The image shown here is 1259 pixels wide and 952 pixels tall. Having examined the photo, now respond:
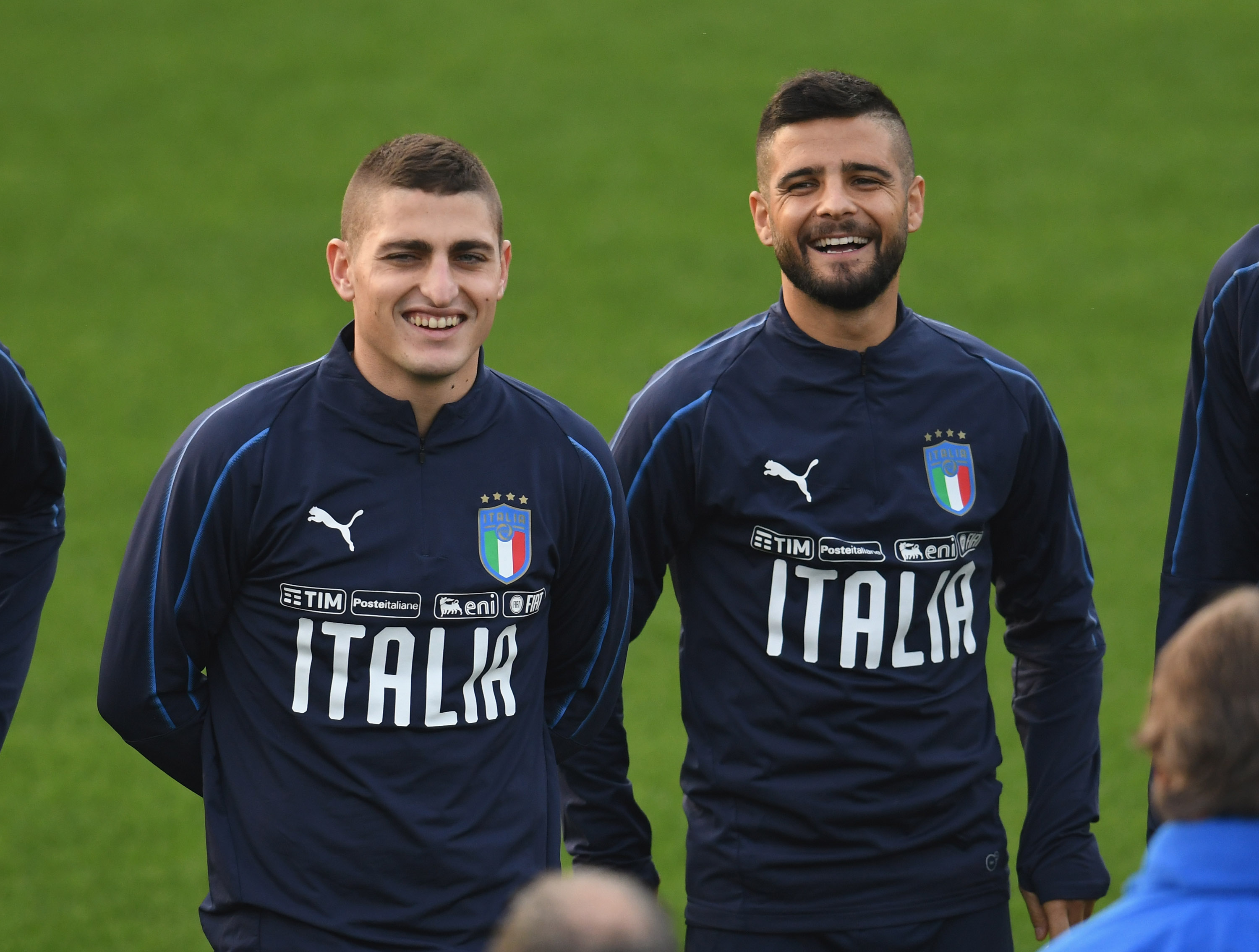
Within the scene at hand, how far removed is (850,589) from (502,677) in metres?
0.68

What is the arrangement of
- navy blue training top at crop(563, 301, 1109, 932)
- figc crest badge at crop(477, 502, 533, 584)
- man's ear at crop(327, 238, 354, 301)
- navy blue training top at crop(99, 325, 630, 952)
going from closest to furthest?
navy blue training top at crop(99, 325, 630, 952)
figc crest badge at crop(477, 502, 533, 584)
man's ear at crop(327, 238, 354, 301)
navy blue training top at crop(563, 301, 1109, 932)

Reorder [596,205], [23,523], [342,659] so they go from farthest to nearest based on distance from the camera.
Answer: [596,205]
[23,523]
[342,659]

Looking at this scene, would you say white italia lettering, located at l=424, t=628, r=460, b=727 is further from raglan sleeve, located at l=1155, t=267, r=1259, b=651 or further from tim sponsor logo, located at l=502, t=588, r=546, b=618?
raglan sleeve, located at l=1155, t=267, r=1259, b=651

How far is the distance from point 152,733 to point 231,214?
12.4 meters

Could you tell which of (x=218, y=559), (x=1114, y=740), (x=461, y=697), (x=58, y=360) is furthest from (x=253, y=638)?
(x=58, y=360)

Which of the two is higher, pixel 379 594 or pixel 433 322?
pixel 433 322

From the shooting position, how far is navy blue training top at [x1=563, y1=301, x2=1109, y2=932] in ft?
9.66

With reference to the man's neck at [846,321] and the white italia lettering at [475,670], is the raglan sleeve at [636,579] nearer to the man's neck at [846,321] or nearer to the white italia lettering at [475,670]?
the man's neck at [846,321]

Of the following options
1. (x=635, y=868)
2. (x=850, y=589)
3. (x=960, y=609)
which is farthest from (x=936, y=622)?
(x=635, y=868)

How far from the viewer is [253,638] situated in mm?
2666

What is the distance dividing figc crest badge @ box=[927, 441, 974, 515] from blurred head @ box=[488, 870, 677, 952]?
171 cm

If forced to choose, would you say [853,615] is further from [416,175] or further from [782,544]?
[416,175]

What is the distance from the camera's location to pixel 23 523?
345 cm

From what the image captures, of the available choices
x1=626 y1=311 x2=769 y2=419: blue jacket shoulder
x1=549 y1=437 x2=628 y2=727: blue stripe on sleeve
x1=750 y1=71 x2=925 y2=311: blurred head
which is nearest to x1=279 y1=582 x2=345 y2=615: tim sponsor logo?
x1=549 y1=437 x2=628 y2=727: blue stripe on sleeve
